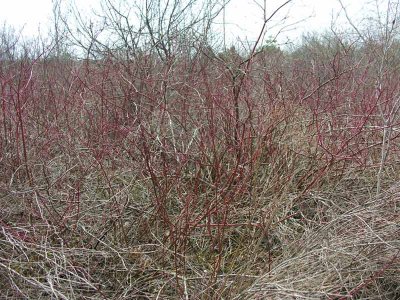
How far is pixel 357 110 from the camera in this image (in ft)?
15.3

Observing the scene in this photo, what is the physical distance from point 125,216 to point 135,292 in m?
0.73

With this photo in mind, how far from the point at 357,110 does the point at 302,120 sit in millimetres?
825

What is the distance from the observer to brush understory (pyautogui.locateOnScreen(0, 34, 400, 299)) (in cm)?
256

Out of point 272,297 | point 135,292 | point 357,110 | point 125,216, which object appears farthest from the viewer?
point 357,110

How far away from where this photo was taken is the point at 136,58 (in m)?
5.42

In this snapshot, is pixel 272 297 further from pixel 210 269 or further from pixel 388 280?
pixel 388 280

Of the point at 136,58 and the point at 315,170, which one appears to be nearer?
the point at 315,170

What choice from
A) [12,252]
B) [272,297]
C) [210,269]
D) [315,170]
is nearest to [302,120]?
[315,170]

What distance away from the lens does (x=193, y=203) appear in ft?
10.0

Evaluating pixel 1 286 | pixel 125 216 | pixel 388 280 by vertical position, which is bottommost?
pixel 388 280

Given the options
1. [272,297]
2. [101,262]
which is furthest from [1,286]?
Result: [272,297]

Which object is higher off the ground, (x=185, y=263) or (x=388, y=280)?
(x=185, y=263)

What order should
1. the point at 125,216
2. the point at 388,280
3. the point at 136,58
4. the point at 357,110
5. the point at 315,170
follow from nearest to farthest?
the point at 388,280
the point at 125,216
the point at 315,170
the point at 357,110
the point at 136,58

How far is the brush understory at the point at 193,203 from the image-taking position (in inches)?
101
